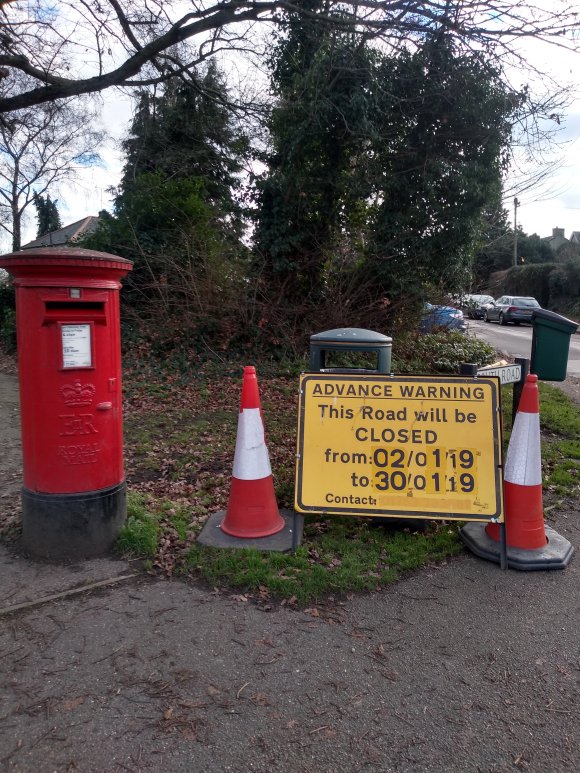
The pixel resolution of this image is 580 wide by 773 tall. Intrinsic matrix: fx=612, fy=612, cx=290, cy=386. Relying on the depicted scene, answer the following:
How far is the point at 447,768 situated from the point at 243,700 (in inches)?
33.2

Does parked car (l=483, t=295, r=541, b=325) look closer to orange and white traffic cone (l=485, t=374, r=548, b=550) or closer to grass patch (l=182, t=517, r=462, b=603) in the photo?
orange and white traffic cone (l=485, t=374, r=548, b=550)

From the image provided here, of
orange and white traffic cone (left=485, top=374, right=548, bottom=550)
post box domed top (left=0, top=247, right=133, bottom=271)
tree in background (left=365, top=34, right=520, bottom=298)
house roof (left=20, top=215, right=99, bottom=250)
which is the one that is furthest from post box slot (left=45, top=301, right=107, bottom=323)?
house roof (left=20, top=215, right=99, bottom=250)

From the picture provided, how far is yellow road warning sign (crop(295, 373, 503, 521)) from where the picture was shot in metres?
3.87

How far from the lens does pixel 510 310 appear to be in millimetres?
29547

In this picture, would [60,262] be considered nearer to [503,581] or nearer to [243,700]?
[243,700]

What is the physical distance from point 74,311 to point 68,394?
19.5 inches

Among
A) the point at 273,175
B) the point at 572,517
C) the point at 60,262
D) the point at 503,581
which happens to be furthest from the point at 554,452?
the point at 273,175

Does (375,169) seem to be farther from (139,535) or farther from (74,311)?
(139,535)

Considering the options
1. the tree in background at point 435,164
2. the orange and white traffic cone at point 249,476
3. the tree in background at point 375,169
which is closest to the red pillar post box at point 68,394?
the orange and white traffic cone at point 249,476

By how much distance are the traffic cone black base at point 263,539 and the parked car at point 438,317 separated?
810cm

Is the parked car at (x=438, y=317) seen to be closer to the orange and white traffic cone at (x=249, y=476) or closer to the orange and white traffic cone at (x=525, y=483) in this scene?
the orange and white traffic cone at (x=525, y=483)

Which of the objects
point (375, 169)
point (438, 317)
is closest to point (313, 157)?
point (375, 169)

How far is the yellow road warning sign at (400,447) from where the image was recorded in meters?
3.87

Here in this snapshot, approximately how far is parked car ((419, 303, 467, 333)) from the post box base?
28.5 feet
